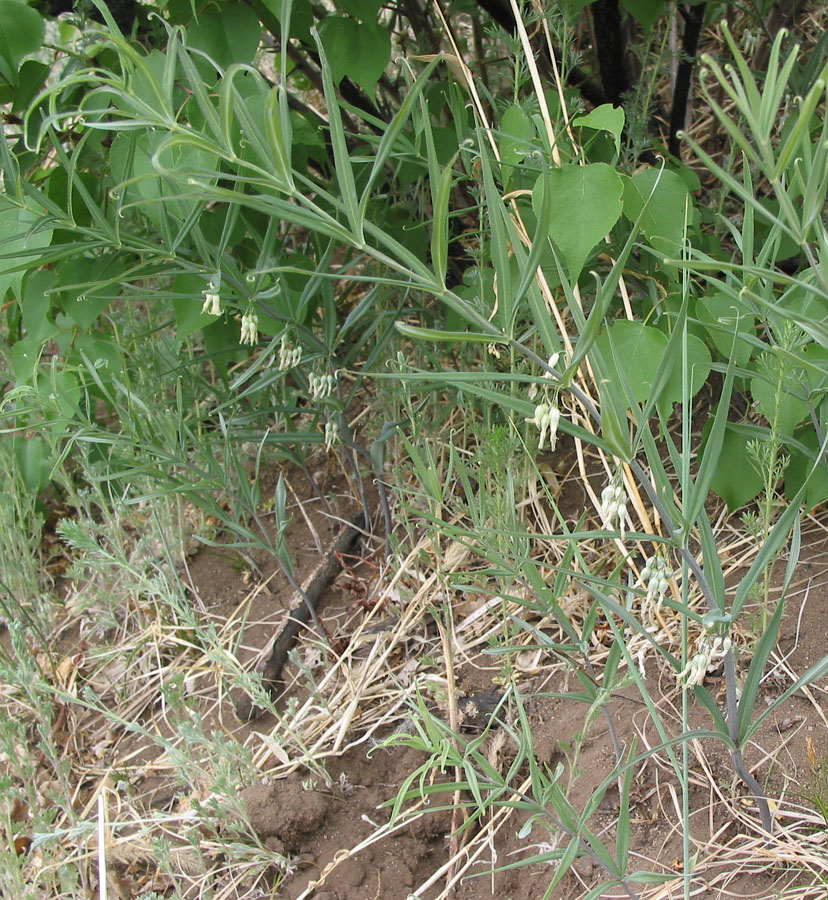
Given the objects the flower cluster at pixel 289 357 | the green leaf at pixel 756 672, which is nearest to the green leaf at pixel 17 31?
the flower cluster at pixel 289 357

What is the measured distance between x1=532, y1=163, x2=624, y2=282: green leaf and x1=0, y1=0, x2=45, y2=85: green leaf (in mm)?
807

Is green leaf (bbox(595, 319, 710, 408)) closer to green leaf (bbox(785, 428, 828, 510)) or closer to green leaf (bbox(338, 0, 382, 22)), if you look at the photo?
green leaf (bbox(785, 428, 828, 510))

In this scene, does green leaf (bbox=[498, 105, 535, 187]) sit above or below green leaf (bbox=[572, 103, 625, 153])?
below

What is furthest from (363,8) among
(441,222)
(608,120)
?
(441,222)

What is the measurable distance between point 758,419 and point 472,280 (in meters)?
0.59

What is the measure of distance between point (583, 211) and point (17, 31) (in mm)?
895

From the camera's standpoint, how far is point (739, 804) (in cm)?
123

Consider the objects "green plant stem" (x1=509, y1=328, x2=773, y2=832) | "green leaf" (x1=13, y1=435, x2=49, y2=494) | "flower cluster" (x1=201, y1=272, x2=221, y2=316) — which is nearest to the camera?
"green plant stem" (x1=509, y1=328, x2=773, y2=832)

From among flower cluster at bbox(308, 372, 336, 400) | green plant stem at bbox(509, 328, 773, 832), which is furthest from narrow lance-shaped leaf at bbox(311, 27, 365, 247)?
flower cluster at bbox(308, 372, 336, 400)

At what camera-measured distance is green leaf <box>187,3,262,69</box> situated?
1471 millimetres

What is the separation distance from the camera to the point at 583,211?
47.3 inches

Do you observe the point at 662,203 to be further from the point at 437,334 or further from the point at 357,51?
the point at 437,334

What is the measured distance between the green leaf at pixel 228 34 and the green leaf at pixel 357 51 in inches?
4.8

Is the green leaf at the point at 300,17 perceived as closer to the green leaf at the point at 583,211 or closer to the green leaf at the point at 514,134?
the green leaf at the point at 514,134
